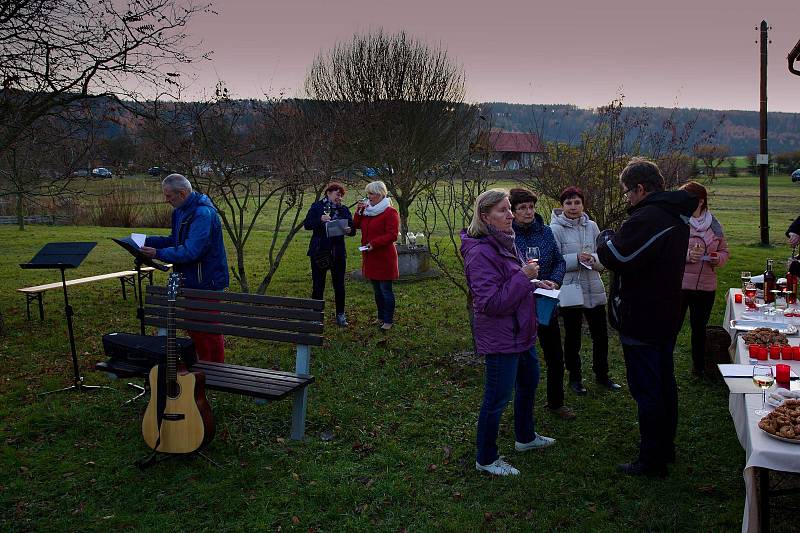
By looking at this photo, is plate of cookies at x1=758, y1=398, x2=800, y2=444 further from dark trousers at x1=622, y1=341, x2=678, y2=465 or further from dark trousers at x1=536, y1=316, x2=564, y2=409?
dark trousers at x1=536, y1=316, x2=564, y2=409

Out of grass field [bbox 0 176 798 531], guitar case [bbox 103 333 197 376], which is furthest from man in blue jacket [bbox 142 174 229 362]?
guitar case [bbox 103 333 197 376]

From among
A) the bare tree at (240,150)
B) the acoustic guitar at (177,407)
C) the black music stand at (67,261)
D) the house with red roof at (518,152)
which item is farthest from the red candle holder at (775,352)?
the house with red roof at (518,152)

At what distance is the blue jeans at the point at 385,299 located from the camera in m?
8.12

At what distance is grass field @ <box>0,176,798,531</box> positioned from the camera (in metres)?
3.78

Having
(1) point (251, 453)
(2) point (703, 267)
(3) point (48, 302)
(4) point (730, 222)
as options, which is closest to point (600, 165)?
(2) point (703, 267)

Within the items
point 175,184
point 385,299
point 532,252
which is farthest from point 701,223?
point 175,184

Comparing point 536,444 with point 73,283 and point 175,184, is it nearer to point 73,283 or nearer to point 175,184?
point 175,184

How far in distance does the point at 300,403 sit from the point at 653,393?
8.06 ft

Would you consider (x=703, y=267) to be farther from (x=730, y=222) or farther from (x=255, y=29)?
(x=730, y=222)

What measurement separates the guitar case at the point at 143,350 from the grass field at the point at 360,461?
2.01ft

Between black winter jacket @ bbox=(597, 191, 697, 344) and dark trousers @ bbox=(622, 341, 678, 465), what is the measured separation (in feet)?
0.34

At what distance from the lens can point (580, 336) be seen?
5.72 metres

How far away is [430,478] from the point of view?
428 cm

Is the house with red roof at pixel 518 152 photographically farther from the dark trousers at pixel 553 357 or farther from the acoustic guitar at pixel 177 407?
the acoustic guitar at pixel 177 407
